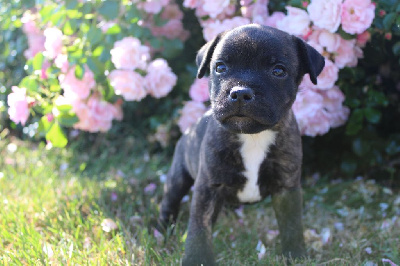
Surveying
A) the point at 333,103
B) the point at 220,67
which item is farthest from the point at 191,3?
the point at 220,67

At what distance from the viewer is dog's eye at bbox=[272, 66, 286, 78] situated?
2.30 m

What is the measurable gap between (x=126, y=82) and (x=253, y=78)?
156 centimetres

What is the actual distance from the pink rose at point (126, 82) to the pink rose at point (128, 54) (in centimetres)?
5

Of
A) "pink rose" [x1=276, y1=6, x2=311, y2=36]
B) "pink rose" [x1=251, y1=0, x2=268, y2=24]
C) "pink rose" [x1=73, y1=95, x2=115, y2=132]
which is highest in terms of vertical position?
"pink rose" [x1=276, y1=6, x2=311, y2=36]

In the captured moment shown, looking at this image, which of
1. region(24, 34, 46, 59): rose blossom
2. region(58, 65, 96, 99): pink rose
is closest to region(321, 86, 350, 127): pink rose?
region(58, 65, 96, 99): pink rose

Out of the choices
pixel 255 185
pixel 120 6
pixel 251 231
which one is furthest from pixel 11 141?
pixel 255 185

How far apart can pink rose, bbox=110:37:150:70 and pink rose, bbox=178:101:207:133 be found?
1.91 ft

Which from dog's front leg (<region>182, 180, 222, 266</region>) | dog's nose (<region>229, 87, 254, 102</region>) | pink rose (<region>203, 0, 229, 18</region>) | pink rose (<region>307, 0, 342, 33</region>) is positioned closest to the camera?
dog's nose (<region>229, 87, 254, 102</region>)

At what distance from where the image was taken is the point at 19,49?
16.0 ft

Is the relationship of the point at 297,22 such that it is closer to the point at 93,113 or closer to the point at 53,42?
the point at 93,113

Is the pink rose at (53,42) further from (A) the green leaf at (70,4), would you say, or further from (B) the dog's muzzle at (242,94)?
(B) the dog's muzzle at (242,94)

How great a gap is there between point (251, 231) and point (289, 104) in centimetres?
108

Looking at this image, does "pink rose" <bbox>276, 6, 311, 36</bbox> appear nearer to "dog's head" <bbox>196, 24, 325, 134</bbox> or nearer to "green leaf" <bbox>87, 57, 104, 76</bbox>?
A: "dog's head" <bbox>196, 24, 325, 134</bbox>

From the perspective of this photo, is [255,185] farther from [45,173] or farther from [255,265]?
[45,173]
